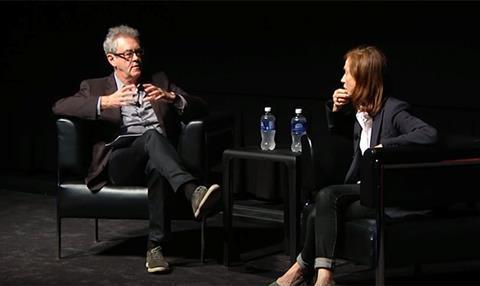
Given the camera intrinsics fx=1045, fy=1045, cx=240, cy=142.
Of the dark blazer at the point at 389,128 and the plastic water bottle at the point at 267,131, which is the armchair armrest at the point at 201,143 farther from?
the dark blazer at the point at 389,128

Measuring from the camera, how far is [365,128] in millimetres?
4543

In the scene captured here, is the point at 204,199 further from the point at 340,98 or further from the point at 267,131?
the point at 340,98

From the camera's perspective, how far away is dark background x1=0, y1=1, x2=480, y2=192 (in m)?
5.61

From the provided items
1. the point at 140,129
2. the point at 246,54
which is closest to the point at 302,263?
the point at 140,129

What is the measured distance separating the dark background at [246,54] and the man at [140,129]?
1150mm

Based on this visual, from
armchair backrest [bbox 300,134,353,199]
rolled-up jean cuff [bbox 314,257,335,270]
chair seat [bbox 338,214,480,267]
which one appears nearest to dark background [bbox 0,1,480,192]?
armchair backrest [bbox 300,134,353,199]

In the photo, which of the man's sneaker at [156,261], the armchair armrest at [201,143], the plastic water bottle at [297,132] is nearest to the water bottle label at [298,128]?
the plastic water bottle at [297,132]

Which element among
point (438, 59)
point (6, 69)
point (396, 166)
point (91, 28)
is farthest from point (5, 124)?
point (396, 166)

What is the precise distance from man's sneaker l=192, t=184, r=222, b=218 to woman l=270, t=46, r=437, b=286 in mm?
526

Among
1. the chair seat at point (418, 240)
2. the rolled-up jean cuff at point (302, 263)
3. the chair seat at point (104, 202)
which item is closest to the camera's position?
the chair seat at point (418, 240)

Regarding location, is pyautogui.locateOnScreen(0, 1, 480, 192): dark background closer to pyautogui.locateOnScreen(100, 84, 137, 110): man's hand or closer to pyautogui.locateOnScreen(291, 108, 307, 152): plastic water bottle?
pyautogui.locateOnScreen(291, 108, 307, 152): plastic water bottle

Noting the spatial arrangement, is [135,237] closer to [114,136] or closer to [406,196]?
[114,136]

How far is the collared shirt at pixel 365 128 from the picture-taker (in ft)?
14.8

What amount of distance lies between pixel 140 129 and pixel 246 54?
1.45m
